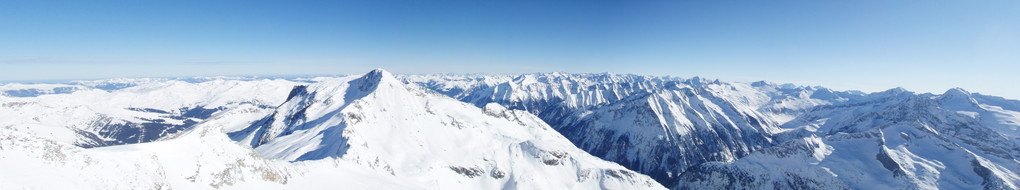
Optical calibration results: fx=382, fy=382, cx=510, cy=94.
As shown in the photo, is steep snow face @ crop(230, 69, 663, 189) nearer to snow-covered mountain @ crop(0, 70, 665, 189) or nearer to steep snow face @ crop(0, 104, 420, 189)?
snow-covered mountain @ crop(0, 70, 665, 189)

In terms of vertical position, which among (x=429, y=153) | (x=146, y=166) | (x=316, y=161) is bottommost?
(x=429, y=153)

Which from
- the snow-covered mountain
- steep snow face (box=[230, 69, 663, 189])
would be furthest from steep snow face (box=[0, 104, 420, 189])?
steep snow face (box=[230, 69, 663, 189])

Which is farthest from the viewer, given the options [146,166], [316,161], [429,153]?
[429,153]

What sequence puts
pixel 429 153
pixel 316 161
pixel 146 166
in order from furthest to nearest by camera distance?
pixel 429 153 < pixel 316 161 < pixel 146 166

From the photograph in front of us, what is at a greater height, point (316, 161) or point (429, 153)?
point (316, 161)

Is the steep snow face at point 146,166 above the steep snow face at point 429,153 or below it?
above

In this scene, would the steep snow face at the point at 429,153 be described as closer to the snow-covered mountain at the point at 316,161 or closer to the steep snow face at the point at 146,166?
the snow-covered mountain at the point at 316,161

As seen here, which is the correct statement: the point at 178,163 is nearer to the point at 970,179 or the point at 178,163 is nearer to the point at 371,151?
the point at 371,151

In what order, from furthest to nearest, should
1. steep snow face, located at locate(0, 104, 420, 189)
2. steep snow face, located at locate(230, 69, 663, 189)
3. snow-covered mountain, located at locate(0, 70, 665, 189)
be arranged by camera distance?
steep snow face, located at locate(230, 69, 663, 189) → snow-covered mountain, located at locate(0, 70, 665, 189) → steep snow face, located at locate(0, 104, 420, 189)

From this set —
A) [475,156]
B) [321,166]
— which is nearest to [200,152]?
[321,166]

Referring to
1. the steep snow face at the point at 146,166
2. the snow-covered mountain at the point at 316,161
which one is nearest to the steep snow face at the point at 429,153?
the snow-covered mountain at the point at 316,161

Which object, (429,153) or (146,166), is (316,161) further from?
(429,153)

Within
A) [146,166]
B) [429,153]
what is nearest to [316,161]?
[146,166]
